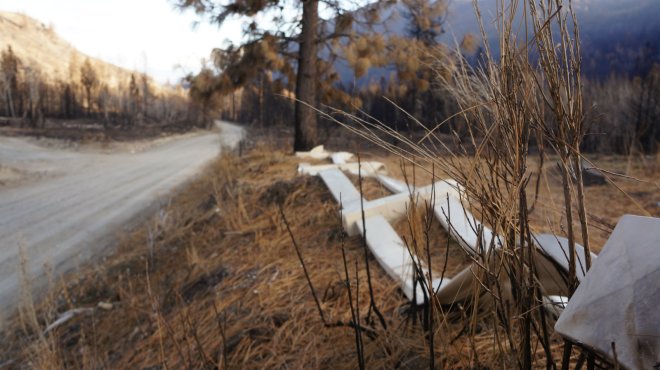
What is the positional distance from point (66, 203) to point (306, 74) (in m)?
4.34

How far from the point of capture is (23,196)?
765 cm

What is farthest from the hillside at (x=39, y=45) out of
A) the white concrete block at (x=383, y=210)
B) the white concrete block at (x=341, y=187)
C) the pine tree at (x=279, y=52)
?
the white concrete block at (x=383, y=210)

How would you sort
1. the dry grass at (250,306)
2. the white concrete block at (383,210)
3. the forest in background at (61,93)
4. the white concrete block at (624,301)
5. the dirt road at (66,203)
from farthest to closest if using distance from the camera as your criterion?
the forest in background at (61,93), the dirt road at (66,203), the white concrete block at (383,210), the dry grass at (250,306), the white concrete block at (624,301)

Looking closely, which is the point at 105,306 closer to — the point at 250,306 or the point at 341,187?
the point at 250,306

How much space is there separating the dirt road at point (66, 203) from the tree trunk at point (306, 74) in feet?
5.41

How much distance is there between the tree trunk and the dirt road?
1648mm

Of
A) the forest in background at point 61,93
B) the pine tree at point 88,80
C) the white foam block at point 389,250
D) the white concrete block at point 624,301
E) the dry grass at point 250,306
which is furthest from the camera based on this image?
the pine tree at point 88,80

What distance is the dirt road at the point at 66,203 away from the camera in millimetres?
4703

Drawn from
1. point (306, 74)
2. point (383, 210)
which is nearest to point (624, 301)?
point (383, 210)

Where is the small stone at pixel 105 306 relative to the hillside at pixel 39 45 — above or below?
below

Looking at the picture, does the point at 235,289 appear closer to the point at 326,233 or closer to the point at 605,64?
the point at 326,233

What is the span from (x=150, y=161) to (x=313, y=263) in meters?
12.5

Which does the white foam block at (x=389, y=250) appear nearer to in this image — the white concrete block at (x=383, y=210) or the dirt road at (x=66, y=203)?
the white concrete block at (x=383, y=210)

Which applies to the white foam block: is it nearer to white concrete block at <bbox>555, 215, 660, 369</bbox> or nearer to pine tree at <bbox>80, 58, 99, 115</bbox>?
white concrete block at <bbox>555, 215, 660, 369</bbox>
